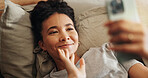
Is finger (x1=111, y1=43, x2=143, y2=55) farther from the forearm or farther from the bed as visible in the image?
the bed

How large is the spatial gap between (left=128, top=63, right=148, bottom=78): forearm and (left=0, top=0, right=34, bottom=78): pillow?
2.19 ft

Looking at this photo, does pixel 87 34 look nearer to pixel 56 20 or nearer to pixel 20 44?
pixel 56 20

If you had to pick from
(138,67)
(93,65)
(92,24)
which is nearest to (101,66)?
(93,65)

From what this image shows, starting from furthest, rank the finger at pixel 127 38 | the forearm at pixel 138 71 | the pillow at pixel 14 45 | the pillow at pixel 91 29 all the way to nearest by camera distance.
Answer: the pillow at pixel 91 29 < the pillow at pixel 14 45 < the forearm at pixel 138 71 < the finger at pixel 127 38

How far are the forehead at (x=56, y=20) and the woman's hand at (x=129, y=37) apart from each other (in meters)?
0.54

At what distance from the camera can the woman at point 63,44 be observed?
85 cm

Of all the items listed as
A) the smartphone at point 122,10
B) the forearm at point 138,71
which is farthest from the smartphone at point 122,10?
the forearm at point 138,71

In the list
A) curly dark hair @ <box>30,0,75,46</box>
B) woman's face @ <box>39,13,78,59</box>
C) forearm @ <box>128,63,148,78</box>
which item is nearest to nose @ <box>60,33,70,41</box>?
woman's face @ <box>39,13,78,59</box>

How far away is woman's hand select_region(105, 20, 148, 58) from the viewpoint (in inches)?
14.2

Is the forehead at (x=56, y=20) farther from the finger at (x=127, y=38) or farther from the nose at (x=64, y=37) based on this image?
the finger at (x=127, y=38)

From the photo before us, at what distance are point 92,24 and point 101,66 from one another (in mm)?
385

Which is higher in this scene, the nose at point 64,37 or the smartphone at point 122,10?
the smartphone at point 122,10

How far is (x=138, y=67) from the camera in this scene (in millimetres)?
845

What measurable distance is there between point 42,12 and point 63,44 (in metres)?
0.31
